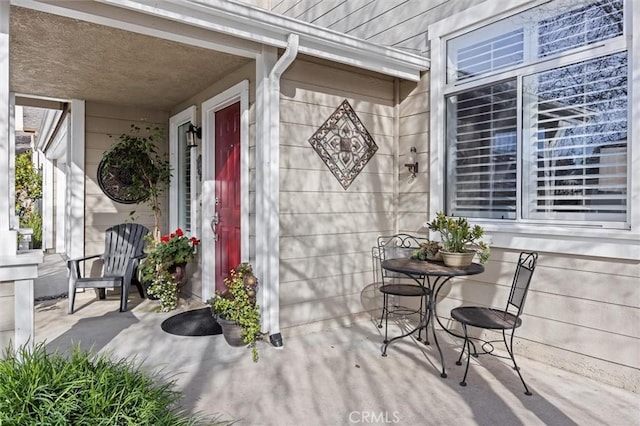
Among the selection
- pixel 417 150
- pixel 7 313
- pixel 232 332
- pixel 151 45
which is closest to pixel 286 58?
pixel 151 45

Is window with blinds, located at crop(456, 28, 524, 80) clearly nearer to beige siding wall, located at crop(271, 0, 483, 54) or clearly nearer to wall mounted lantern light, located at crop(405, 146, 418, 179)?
beige siding wall, located at crop(271, 0, 483, 54)

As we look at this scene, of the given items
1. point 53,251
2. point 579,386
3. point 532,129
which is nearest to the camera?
point 579,386

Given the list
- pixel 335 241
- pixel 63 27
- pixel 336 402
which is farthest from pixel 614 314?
pixel 63 27

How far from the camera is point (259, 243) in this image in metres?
3.34

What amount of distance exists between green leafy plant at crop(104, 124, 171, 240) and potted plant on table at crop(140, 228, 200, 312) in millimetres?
457

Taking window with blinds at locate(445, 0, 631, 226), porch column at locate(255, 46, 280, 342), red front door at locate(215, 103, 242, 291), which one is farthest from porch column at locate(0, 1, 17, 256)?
window with blinds at locate(445, 0, 631, 226)

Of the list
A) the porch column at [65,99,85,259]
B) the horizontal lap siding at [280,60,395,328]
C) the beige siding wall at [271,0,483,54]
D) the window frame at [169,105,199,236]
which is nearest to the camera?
the horizontal lap siding at [280,60,395,328]

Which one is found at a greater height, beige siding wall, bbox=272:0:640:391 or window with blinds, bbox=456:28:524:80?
window with blinds, bbox=456:28:524:80

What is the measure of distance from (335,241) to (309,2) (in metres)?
3.54

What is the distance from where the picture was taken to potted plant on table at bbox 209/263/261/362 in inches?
127

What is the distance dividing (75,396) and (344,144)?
2782mm

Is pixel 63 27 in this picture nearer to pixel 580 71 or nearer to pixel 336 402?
pixel 336 402

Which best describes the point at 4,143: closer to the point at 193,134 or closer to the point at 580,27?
the point at 193,134

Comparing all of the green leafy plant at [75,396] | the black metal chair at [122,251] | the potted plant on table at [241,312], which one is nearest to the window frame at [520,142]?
the potted plant on table at [241,312]
